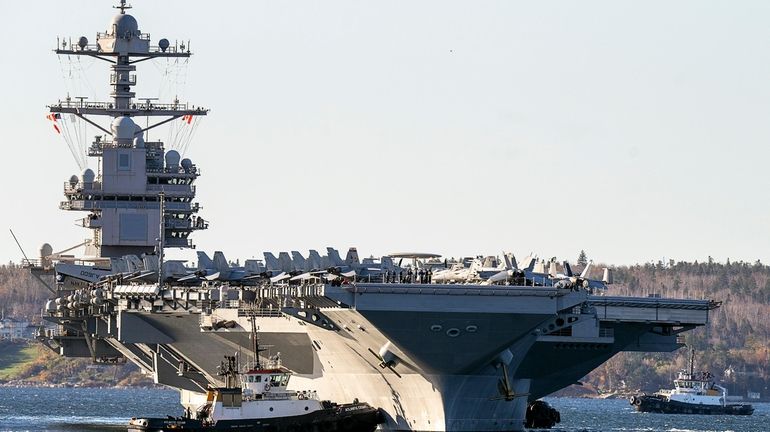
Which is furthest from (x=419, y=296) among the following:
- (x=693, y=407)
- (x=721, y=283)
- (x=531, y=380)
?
(x=721, y=283)

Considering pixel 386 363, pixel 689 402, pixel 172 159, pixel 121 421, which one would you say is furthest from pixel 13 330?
pixel 386 363

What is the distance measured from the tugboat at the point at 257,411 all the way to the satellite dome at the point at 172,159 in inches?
733

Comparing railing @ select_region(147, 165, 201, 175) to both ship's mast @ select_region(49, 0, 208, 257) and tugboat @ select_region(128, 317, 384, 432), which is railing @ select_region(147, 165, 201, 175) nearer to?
ship's mast @ select_region(49, 0, 208, 257)

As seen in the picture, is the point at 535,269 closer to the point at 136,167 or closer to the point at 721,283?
the point at 136,167

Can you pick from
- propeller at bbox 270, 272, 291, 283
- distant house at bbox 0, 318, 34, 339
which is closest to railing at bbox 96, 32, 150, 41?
propeller at bbox 270, 272, 291, 283

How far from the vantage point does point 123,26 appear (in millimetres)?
56438

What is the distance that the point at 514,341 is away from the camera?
37.9m

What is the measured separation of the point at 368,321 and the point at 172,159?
2063 centimetres

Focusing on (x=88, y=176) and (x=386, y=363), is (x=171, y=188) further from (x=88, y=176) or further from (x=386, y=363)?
(x=386, y=363)

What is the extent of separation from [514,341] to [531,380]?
4135mm

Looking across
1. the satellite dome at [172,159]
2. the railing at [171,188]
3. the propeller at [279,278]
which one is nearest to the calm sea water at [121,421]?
the railing at [171,188]

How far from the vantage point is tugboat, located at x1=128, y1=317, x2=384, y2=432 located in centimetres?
3647

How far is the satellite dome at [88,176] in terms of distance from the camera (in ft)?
182

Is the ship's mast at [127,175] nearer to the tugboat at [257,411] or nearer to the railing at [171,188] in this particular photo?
the railing at [171,188]
